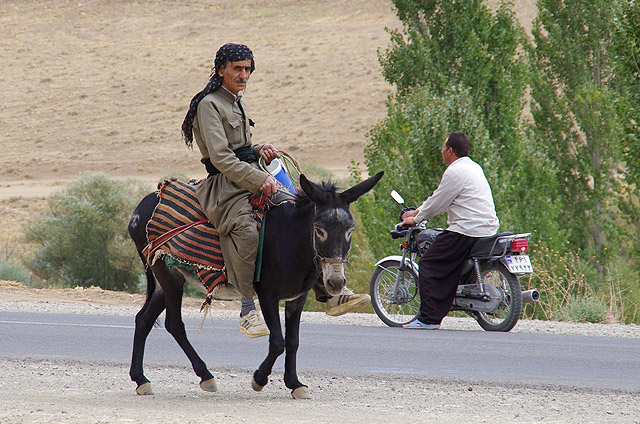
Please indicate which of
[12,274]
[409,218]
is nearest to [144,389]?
[409,218]

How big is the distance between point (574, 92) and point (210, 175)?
22.8 metres

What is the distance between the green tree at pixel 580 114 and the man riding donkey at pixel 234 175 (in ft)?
57.3

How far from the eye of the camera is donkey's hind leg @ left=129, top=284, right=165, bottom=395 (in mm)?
7496

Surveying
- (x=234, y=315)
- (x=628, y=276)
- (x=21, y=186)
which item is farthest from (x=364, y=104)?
(x=234, y=315)

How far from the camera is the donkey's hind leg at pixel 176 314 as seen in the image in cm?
739

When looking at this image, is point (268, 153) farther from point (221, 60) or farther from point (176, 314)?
point (176, 314)

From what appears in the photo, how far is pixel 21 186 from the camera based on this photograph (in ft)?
170

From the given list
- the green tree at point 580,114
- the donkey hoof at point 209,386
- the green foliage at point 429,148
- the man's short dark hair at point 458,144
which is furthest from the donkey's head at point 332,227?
the green tree at point 580,114

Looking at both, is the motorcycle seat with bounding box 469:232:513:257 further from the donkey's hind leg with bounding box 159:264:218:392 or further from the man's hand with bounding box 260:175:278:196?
the man's hand with bounding box 260:175:278:196

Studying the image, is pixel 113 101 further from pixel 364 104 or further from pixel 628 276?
pixel 628 276

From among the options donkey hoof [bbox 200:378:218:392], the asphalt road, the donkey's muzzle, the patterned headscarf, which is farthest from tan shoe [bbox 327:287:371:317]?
the asphalt road

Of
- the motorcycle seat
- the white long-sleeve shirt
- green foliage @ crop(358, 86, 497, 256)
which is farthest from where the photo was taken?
green foliage @ crop(358, 86, 497, 256)

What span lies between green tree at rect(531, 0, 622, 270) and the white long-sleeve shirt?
12556 millimetres

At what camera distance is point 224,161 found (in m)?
6.89
